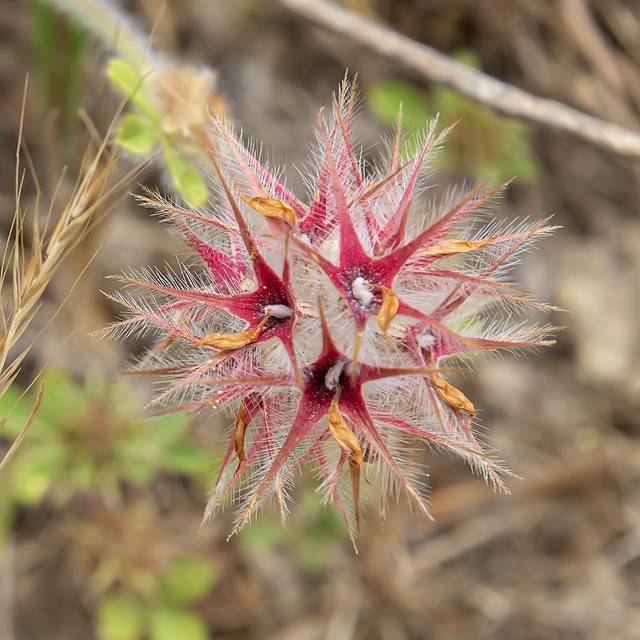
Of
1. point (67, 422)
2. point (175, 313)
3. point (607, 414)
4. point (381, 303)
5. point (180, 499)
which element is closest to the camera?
point (381, 303)

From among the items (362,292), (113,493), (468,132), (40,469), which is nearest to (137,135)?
(362,292)

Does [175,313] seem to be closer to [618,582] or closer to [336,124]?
[336,124]

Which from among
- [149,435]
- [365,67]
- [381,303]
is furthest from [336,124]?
[365,67]

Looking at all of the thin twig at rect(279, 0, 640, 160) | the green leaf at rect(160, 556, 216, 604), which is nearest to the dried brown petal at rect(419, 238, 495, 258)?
the thin twig at rect(279, 0, 640, 160)

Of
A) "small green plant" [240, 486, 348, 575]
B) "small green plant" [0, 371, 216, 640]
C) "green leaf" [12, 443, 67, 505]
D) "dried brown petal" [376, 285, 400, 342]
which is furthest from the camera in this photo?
"small green plant" [240, 486, 348, 575]

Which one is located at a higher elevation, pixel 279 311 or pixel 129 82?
pixel 279 311

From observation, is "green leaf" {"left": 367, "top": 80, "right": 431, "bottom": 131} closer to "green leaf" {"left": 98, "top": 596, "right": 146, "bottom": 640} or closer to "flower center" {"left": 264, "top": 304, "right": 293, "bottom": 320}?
"flower center" {"left": 264, "top": 304, "right": 293, "bottom": 320}

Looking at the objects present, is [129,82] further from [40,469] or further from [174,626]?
[174,626]
